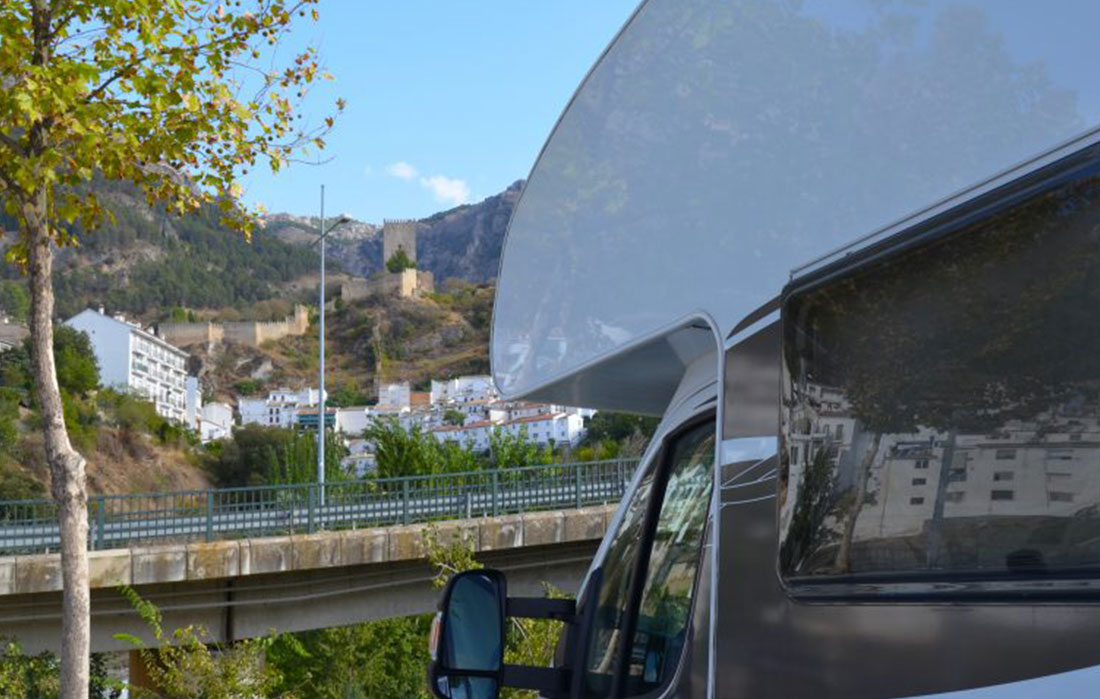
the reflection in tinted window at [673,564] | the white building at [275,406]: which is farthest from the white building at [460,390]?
the reflection in tinted window at [673,564]

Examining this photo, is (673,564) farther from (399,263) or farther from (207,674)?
(399,263)

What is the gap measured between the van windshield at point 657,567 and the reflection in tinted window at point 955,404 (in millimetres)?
654

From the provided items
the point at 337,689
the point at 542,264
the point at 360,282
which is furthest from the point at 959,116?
the point at 360,282

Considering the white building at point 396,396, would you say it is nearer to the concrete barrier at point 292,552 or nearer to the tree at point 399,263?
the tree at point 399,263

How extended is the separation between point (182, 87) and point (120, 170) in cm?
80

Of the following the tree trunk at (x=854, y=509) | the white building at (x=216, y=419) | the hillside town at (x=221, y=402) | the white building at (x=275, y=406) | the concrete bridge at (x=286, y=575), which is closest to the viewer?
the tree trunk at (x=854, y=509)

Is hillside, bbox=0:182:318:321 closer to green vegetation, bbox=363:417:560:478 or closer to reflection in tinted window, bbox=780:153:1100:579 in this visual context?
green vegetation, bbox=363:417:560:478

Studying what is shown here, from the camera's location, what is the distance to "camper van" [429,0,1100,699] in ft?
5.19

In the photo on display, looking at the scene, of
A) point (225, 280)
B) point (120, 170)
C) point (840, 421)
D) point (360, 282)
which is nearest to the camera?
point (840, 421)

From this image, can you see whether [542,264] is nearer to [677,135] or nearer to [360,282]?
[677,135]

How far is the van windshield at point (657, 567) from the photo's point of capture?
109 inches

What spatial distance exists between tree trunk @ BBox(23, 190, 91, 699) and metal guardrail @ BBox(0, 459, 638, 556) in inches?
411

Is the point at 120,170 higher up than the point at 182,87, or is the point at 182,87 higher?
the point at 182,87

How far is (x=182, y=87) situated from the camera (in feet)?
34.3
